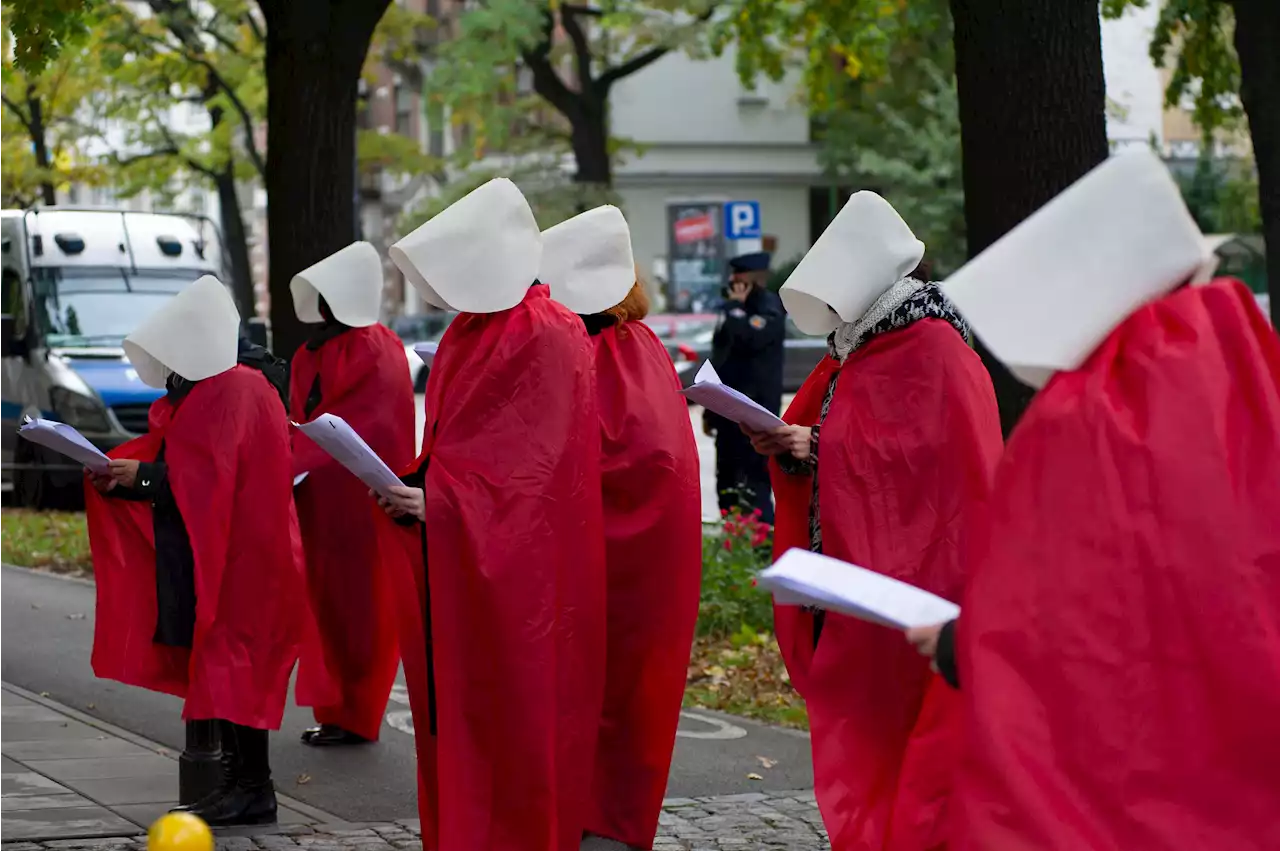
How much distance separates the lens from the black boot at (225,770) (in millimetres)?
6824

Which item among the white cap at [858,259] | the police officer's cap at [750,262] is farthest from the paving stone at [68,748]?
the police officer's cap at [750,262]

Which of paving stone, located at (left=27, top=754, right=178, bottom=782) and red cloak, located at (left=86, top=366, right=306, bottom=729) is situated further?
paving stone, located at (left=27, top=754, right=178, bottom=782)

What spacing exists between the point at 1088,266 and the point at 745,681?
654cm

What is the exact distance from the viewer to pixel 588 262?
6629mm

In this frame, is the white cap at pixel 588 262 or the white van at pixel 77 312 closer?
the white cap at pixel 588 262

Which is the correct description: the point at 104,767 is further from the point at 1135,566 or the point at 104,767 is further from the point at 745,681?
the point at 1135,566

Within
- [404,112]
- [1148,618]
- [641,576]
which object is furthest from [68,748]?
[404,112]

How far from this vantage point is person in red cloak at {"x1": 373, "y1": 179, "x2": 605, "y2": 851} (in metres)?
5.75

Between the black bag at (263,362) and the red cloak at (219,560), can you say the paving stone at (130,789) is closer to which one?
the red cloak at (219,560)

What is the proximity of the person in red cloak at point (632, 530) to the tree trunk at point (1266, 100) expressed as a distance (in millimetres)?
6969

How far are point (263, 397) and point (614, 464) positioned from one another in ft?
3.82

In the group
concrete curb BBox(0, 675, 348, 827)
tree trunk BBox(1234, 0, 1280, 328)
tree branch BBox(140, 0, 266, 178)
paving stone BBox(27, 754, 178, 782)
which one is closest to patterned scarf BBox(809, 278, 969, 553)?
concrete curb BBox(0, 675, 348, 827)

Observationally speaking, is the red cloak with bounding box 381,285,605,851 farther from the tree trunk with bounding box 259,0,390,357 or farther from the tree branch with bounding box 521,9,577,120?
→ the tree branch with bounding box 521,9,577,120

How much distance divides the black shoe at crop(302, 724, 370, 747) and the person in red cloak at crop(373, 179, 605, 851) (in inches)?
102
